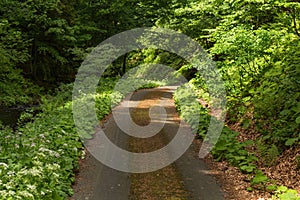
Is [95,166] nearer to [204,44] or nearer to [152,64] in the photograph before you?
[204,44]

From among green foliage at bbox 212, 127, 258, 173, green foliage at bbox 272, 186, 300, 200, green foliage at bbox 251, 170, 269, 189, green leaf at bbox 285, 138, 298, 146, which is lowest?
green foliage at bbox 212, 127, 258, 173

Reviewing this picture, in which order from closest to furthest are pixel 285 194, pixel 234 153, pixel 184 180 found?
1. pixel 285 194
2. pixel 184 180
3. pixel 234 153

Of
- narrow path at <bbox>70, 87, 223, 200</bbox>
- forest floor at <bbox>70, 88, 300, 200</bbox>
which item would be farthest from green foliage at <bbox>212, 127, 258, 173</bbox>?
narrow path at <bbox>70, 87, 223, 200</bbox>

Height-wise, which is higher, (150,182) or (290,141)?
(290,141)

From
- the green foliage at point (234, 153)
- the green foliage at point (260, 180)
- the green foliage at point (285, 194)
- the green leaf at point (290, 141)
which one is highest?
the green leaf at point (290, 141)

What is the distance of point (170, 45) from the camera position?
25.1m

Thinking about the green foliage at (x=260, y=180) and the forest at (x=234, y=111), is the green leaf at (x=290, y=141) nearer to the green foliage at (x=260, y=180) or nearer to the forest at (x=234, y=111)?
the forest at (x=234, y=111)

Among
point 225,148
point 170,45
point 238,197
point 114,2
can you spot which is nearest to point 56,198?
point 238,197

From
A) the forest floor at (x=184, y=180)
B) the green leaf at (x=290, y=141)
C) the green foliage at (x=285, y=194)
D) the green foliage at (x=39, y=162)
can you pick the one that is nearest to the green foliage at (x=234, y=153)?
the forest floor at (x=184, y=180)

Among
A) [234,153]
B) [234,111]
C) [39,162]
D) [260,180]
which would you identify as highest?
[39,162]

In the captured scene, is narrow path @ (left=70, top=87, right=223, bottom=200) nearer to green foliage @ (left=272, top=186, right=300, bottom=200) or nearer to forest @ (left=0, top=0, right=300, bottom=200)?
forest @ (left=0, top=0, right=300, bottom=200)

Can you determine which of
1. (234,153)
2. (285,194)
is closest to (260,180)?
(285,194)

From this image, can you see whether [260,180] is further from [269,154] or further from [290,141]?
[290,141]

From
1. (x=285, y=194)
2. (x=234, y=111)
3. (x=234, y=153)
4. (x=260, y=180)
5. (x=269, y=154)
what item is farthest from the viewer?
(x=234, y=111)
